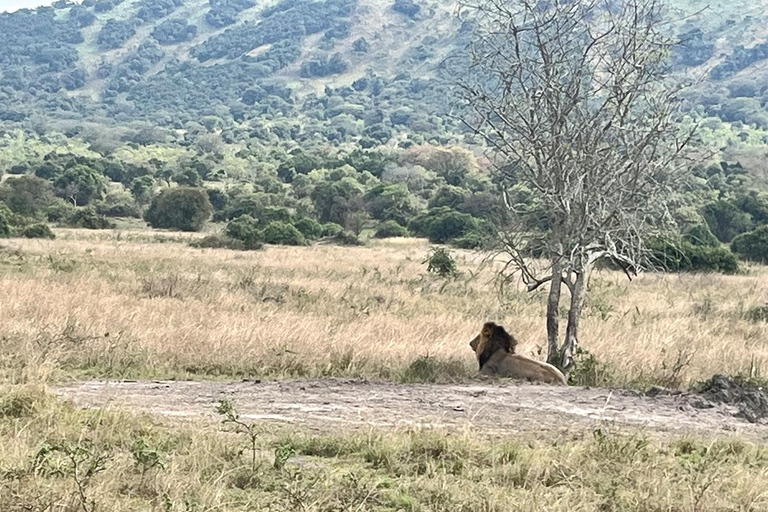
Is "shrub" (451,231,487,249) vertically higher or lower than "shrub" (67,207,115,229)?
lower

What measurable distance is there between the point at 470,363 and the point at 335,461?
4032 millimetres

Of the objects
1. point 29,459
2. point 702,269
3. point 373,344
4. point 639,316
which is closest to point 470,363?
point 373,344

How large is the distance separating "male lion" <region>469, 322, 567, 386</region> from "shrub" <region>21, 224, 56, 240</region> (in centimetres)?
2663

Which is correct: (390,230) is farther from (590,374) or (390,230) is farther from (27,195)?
(590,374)

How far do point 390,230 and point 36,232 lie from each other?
66.7ft

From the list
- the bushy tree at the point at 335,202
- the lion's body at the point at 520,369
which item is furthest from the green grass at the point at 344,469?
the bushy tree at the point at 335,202

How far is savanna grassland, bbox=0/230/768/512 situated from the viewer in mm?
4332

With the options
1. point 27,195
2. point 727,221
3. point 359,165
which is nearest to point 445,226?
point 727,221

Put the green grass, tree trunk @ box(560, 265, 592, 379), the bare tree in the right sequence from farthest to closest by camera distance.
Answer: tree trunk @ box(560, 265, 592, 379)
the bare tree
the green grass

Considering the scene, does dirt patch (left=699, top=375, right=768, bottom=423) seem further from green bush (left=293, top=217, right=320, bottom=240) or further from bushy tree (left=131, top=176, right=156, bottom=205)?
bushy tree (left=131, top=176, right=156, bottom=205)

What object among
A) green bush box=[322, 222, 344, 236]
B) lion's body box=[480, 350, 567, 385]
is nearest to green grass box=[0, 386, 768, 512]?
lion's body box=[480, 350, 567, 385]

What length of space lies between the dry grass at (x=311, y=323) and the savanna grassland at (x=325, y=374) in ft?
0.15

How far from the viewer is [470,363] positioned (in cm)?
897

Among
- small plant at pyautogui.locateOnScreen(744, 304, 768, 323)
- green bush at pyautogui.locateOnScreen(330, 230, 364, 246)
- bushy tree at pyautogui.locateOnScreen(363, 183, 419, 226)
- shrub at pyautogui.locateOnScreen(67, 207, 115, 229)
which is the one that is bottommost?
small plant at pyautogui.locateOnScreen(744, 304, 768, 323)
